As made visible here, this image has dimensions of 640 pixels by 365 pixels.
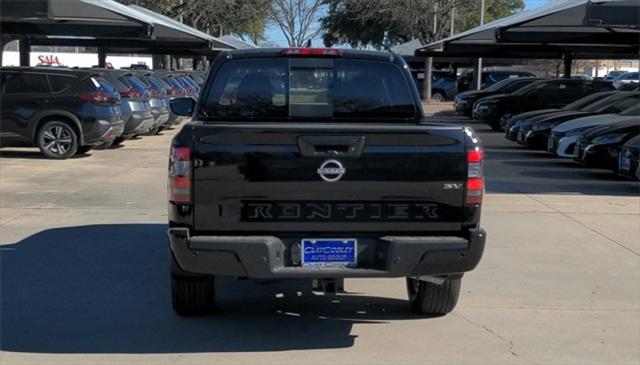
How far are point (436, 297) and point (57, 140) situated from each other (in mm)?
11794

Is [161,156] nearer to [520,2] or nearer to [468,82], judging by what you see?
[468,82]

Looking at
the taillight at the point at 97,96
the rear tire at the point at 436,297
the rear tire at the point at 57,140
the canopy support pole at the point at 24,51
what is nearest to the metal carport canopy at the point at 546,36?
the taillight at the point at 97,96

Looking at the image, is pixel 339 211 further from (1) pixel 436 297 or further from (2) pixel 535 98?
(2) pixel 535 98

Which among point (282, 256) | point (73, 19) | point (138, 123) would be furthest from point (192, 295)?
point (73, 19)

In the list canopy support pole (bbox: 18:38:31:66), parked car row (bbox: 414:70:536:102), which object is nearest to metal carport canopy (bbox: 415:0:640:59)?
parked car row (bbox: 414:70:536:102)

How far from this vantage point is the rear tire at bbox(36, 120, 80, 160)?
15781mm

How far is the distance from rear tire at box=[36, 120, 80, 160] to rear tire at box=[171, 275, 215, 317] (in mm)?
10811

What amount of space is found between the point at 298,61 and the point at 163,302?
2.18 m

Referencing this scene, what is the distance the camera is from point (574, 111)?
18.8 metres

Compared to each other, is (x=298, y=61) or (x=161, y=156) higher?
(x=298, y=61)

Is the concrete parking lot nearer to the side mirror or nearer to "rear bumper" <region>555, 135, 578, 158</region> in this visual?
the side mirror

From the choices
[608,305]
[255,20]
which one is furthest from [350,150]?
[255,20]

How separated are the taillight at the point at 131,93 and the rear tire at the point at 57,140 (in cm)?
236

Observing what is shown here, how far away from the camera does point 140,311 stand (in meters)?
6.03
